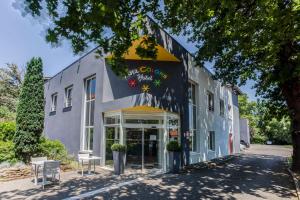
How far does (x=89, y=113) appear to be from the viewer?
54.5ft

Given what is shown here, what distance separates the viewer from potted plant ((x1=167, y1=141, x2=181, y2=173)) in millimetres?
12539

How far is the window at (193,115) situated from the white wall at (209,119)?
0.99 feet

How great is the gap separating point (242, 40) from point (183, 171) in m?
7.45

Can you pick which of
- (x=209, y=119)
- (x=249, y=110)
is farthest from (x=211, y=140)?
(x=249, y=110)

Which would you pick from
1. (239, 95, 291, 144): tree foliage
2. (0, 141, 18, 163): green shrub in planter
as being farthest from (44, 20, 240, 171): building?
(239, 95, 291, 144): tree foliage

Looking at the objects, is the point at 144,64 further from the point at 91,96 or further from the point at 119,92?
the point at 91,96

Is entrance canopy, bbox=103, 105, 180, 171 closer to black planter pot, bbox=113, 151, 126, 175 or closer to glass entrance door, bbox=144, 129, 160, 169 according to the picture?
glass entrance door, bbox=144, 129, 160, 169

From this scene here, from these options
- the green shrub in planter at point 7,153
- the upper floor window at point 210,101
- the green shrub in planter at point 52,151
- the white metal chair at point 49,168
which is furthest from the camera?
the upper floor window at point 210,101

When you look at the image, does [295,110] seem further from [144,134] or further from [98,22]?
[98,22]

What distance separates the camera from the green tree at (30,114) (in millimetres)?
12125

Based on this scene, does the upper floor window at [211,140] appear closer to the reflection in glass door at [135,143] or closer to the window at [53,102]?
the reflection in glass door at [135,143]

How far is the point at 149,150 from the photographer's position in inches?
529

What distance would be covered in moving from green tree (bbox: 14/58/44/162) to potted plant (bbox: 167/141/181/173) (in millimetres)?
7155

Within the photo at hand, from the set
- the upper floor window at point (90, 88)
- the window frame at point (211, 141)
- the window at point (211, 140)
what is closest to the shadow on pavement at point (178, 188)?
the upper floor window at point (90, 88)
